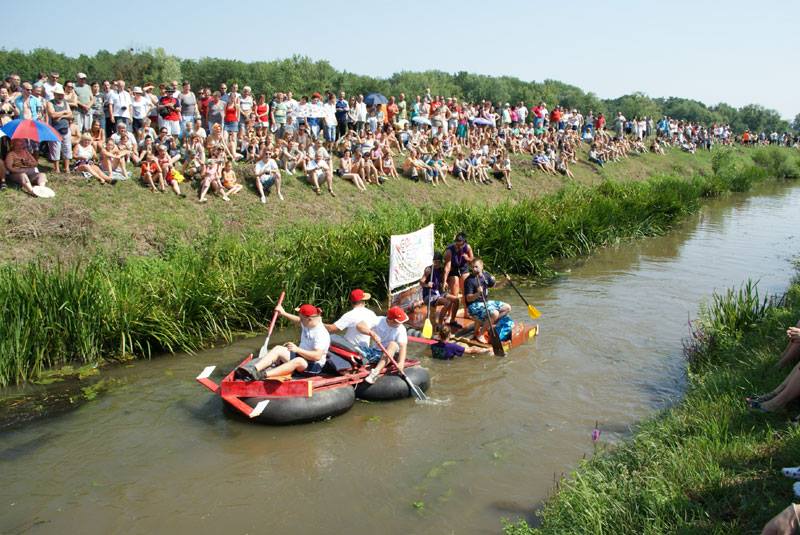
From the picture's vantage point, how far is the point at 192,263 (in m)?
13.5

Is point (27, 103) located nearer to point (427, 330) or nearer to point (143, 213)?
point (143, 213)

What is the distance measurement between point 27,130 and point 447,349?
9906 mm

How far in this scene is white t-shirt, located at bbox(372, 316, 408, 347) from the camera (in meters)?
10.7

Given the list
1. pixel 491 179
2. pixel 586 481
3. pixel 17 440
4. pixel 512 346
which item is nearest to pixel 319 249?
pixel 512 346

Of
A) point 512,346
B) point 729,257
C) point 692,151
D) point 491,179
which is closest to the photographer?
point 512,346

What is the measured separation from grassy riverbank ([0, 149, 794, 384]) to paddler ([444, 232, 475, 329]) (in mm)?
1983

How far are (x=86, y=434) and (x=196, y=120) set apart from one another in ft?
43.0

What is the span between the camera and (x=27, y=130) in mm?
14242

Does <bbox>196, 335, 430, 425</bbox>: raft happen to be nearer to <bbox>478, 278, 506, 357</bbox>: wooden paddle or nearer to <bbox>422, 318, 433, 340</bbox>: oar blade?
<bbox>422, 318, 433, 340</bbox>: oar blade

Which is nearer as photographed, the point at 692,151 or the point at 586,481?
the point at 586,481

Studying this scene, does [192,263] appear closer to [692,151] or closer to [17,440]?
[17,440]

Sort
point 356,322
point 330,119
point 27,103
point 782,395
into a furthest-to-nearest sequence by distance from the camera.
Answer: point 330,119, point 27,103, point 356,322, point 782,395

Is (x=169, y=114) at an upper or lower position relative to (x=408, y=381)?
upper

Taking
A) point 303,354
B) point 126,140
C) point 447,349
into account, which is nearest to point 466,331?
point 447,349
